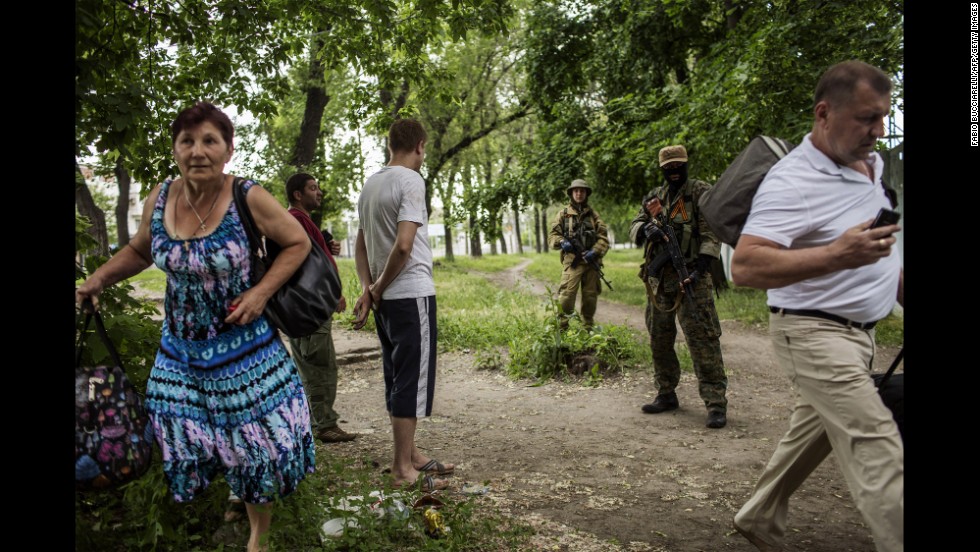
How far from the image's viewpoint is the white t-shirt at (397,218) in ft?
14.2

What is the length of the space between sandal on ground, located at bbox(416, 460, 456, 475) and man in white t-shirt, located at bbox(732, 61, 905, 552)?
2.61 metres

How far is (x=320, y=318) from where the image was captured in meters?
3.02

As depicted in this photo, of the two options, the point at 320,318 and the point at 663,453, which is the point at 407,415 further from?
the point at 663,453

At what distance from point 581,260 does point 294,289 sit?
6.96 m

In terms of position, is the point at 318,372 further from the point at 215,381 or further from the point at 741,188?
the point at 741,188

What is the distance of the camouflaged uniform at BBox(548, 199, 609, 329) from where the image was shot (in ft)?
31.6

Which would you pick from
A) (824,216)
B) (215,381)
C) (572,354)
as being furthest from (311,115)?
(824,216)

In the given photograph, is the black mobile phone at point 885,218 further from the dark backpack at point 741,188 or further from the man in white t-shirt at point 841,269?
the dark backpack at point 741,188

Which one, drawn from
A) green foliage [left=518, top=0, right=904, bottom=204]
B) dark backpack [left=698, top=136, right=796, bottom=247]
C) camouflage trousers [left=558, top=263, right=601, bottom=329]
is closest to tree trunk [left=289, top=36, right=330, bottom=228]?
green foliage [left=518, top=0, right=904, bottom=204]

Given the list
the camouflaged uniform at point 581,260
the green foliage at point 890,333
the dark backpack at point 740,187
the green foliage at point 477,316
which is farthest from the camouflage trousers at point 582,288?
the dark backpack at point 740,187

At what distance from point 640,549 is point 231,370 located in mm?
2158

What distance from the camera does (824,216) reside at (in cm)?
264

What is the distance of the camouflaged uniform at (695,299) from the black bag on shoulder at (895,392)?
314 cm
